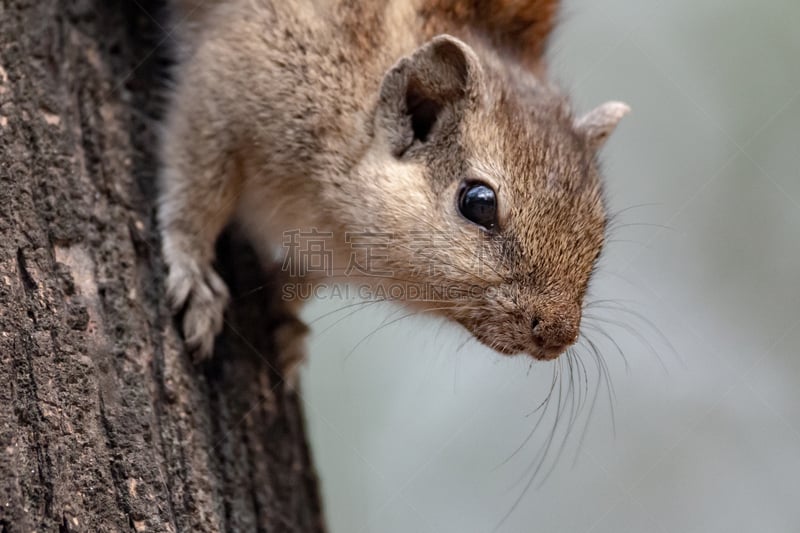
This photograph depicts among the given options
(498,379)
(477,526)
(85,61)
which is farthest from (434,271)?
(477,526)

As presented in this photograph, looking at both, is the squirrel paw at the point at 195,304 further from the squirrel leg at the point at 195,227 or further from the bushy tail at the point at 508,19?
the bushy tail at the point at 508,19

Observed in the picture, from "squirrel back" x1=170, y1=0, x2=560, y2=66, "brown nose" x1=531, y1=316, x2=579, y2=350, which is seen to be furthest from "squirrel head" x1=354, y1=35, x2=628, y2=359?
"squirrel back" x1=170, y1=0, x2=560, y2=66

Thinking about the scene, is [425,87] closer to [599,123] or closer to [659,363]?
[599,123]

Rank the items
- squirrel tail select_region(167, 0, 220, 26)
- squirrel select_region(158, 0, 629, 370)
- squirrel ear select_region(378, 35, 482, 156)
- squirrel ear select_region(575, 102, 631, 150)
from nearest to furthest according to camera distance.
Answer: squirrel select_region(158, 0, 629, 370) < squirrel ear select_region(378, 35, 482, 156) < squirrel ear select_region(575, 102, 631, 150) < squirrel tail select_region(167, 0, 220, 26)

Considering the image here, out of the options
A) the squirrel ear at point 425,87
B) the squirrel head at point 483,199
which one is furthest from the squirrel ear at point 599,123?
the squirrel ear at point 425,87

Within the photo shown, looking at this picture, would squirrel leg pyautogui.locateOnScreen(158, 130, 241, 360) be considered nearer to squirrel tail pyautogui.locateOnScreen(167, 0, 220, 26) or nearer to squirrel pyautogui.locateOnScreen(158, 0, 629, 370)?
squirrel pyautogui.locateOnScreen(158, 0, 629, 370)

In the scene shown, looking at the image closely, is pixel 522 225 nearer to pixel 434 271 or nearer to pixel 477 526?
pixel 434 271

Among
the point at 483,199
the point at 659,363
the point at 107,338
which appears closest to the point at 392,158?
the point at 483,199
